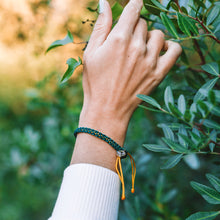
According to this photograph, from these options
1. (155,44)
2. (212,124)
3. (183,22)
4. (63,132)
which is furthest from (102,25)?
(63,132)

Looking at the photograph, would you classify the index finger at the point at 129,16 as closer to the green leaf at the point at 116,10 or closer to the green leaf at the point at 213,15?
the green leaf at the point at 116,10

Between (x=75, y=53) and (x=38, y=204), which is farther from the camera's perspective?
(x=38, y=204)

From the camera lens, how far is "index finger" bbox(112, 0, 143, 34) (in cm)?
68

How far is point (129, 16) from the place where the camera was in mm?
682

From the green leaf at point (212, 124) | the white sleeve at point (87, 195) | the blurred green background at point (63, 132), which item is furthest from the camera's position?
the blurred green background at point (63, 132)

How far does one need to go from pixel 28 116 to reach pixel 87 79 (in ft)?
8.64

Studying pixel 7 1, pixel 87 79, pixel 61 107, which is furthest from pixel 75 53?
pixel 87 79

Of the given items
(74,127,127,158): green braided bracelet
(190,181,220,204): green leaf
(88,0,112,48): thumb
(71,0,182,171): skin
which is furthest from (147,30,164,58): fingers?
(190,181,220,204): green leaf

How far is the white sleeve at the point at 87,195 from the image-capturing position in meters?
0.62

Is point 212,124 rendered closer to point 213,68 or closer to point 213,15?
point 213,68

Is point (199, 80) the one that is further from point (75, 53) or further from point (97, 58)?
point (75, 53)

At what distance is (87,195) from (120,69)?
33 centimetres

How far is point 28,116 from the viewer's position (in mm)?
3184

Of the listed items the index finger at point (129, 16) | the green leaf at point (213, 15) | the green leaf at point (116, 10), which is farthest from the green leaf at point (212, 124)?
the green leaf at point (116, 10)
